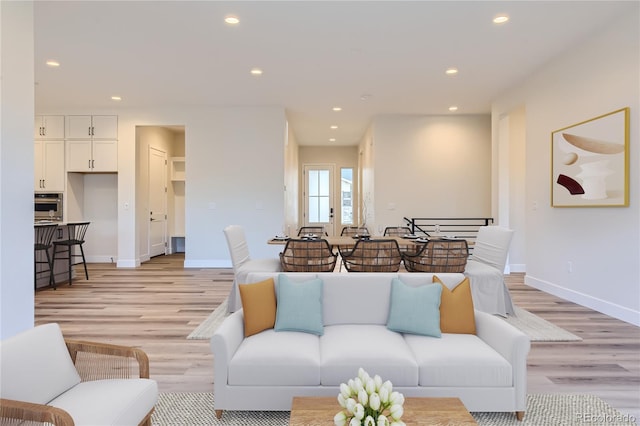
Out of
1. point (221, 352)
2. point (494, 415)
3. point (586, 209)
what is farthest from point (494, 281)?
point (221, 352)

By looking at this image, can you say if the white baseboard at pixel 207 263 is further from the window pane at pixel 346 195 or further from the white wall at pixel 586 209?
the window pane at pixel 346 195

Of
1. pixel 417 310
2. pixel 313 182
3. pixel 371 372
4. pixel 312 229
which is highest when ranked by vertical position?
pixel 313 182

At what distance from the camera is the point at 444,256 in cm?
402

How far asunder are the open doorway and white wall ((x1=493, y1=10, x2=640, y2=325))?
6.62m

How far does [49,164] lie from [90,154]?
81cm

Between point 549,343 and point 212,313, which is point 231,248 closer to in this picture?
point 212,313

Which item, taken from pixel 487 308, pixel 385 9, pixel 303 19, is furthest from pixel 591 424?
pixel 303 19

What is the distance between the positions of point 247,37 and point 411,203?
4854 mm

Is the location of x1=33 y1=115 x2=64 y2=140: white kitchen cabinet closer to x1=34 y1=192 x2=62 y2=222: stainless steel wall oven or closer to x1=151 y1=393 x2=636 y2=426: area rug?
x1=34 y1=192 x2=62 y2=222: stainless steel wall oven

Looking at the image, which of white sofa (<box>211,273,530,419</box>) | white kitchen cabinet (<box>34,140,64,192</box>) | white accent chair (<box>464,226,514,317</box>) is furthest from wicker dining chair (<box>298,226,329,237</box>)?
white kitchen cabinet (<box>34,140,64,192</box>)

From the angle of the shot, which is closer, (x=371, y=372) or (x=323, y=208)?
(x=371, y=372)

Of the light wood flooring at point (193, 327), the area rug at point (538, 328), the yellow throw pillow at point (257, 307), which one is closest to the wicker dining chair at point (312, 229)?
the light wood flooring at point (193, 327)

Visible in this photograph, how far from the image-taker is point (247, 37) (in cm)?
434

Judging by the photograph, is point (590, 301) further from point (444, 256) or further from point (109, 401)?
point (109, 401)
